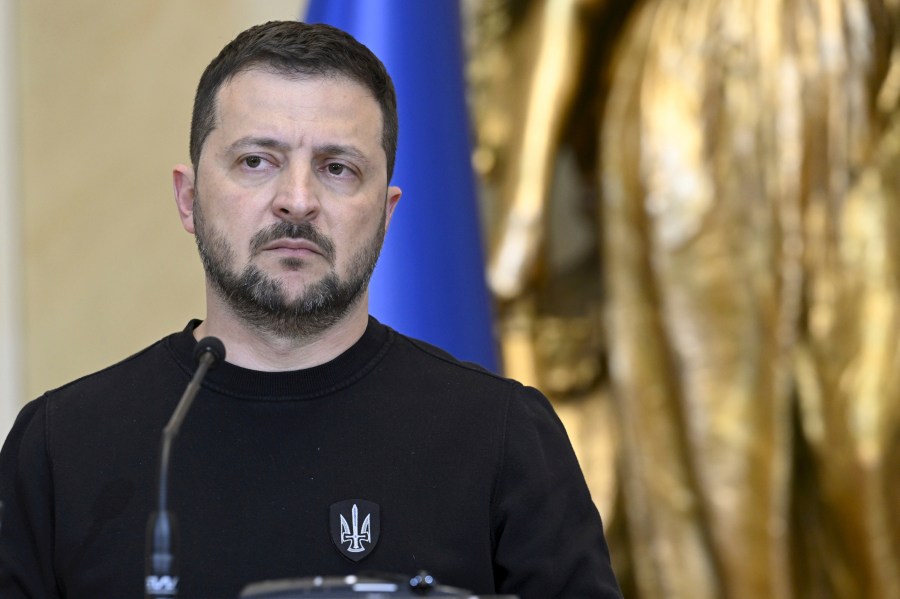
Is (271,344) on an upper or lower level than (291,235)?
lower

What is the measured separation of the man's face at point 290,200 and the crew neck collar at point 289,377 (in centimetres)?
6

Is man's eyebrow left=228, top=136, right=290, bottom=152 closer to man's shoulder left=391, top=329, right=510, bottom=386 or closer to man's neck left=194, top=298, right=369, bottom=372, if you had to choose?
man's neck left=194, top=298, right=369, bottom=372

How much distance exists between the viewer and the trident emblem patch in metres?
1.85

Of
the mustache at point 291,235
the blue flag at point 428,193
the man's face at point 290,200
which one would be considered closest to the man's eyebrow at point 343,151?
the man's face at point 290,200

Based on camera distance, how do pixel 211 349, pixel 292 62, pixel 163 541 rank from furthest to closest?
pixel 292 62 → pixel 211 349 → pixel 163 541

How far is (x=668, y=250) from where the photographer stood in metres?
3.88

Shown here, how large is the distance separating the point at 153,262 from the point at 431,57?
1.06 meters

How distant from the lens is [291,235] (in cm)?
192

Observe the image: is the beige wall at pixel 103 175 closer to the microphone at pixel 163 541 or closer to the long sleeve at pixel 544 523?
the long sleeve at pixel 544 523

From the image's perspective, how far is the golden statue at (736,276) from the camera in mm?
3748

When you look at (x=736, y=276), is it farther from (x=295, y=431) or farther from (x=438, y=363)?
(x=295, y=431)

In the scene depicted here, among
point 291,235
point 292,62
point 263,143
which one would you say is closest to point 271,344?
point 291,235

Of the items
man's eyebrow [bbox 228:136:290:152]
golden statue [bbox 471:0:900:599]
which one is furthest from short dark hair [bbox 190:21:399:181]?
golden statue [bbox 471:0:900:599]

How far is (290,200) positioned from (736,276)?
7.11ft
